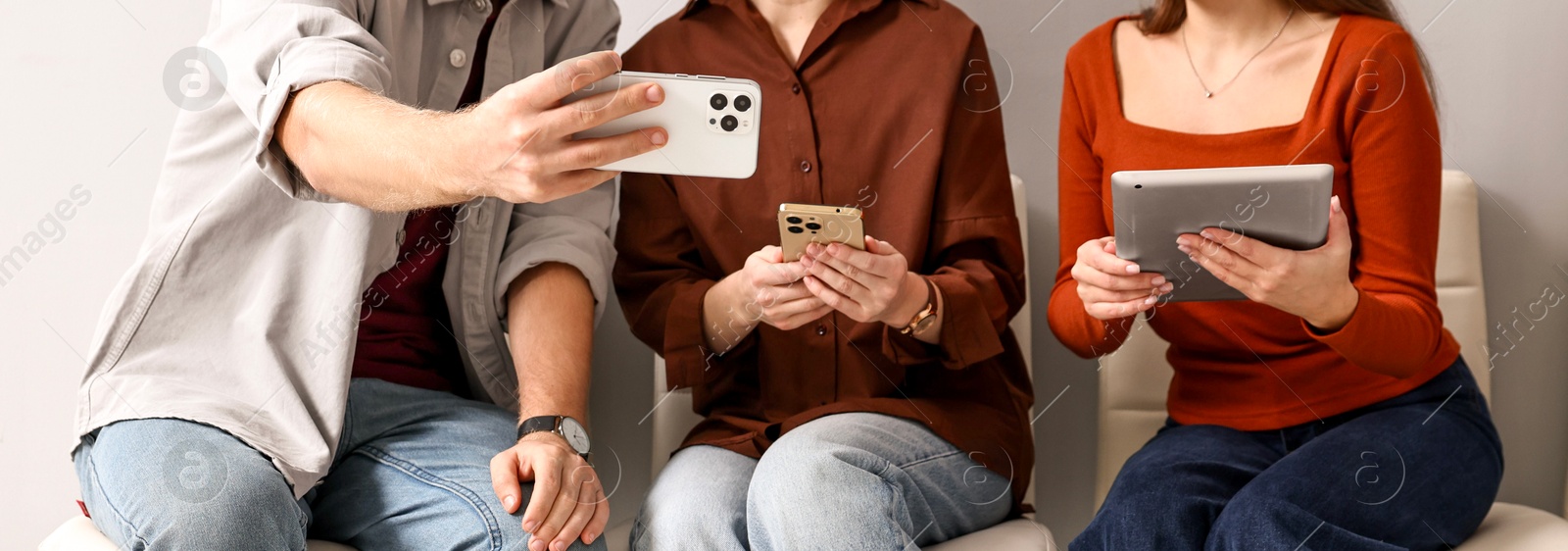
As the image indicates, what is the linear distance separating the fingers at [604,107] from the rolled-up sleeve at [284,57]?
264 mm

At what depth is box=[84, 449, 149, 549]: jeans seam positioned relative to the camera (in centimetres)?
89

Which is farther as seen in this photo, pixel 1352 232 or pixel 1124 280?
pixel 1352 232

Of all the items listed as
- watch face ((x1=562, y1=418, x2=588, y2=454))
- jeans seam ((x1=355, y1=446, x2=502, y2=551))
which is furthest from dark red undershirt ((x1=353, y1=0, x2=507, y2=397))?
watch face ((x1=562, y1=418, x2=588, y2=454))

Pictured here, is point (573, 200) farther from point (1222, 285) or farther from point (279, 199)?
point (1222, 285)

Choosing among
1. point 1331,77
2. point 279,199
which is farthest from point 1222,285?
point 279,199

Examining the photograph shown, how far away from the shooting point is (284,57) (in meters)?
0.94

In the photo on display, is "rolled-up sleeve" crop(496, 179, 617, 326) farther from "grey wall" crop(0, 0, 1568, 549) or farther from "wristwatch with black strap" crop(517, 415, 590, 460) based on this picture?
"grey wall" crop(0, 0, 1568, 549)

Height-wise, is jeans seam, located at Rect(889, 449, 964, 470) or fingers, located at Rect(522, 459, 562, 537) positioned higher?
fingers, located at Rect(522, 459, 562, 537)

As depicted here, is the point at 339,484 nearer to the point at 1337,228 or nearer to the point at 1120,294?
the point at 1120,294

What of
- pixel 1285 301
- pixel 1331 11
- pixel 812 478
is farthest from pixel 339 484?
pixel 1331 11

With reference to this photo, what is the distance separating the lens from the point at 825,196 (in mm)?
1223

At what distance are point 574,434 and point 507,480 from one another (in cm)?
12

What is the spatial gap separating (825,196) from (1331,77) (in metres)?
0.56

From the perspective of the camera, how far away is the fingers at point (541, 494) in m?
0.97
